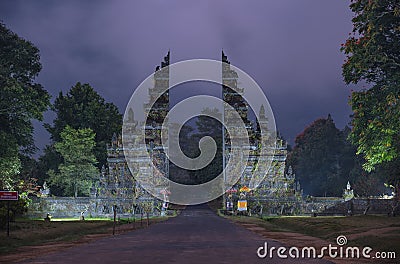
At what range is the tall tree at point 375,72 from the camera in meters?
24.8

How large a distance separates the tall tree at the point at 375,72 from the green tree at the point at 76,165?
150 ft

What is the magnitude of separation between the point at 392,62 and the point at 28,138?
31.8m

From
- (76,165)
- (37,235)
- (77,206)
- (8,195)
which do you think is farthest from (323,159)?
(8,195)

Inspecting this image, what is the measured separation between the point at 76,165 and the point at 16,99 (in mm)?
28044

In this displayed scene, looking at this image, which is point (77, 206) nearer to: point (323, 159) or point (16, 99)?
point (16, 99)

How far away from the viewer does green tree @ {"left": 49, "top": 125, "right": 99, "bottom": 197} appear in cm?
6488

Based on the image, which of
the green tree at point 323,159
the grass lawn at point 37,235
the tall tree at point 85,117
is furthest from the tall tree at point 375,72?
the green tree at point 323,159

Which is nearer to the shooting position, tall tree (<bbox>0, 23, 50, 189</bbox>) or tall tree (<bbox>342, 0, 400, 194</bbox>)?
tall tree (<bbox>342, 0, 400, 194</bbox>)

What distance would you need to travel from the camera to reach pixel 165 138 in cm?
6356

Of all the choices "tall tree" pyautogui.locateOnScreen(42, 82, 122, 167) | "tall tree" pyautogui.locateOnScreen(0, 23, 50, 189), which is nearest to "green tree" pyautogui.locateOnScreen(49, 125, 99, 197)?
"tall tree" pyautogui.locateOnScreen(42, 82, 122, 167)

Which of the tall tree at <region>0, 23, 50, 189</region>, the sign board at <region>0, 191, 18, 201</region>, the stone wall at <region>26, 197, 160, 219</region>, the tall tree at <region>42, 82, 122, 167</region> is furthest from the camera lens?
the tall tree at <region>42, 82, 122, 167</region>

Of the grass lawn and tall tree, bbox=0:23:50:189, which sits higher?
tall tree, bbox=0:23:50:189

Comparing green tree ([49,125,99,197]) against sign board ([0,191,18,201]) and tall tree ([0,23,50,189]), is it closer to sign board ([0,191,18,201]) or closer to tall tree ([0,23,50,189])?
tall tree ([0,23,50,189])

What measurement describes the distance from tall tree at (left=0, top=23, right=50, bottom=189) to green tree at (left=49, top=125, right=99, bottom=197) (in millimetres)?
21783
